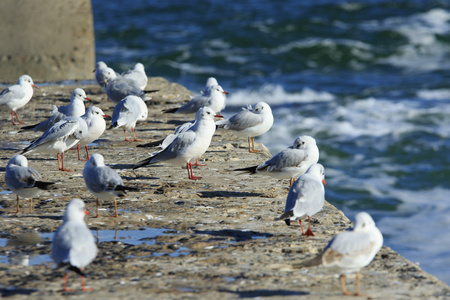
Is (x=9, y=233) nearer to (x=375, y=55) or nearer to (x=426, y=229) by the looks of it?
(x=426, y=229)

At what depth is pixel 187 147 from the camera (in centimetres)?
570

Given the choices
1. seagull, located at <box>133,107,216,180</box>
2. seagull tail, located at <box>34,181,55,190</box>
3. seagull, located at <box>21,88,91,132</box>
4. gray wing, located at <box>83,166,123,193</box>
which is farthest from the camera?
seagull, located at <box>21,88,91,132</box>

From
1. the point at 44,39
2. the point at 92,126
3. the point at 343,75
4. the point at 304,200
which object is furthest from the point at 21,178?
the point at 343,75

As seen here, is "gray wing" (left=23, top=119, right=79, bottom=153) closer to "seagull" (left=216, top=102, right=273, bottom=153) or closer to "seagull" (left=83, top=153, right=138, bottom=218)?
"seagull" (left=83, top=153, right=138, bottom=218)

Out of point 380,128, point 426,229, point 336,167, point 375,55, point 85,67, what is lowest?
point 426,229

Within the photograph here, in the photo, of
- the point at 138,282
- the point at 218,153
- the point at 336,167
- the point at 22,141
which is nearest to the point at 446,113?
the point at 336,167

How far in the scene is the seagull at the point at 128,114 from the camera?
23.3 ft

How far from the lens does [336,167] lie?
12445 mm

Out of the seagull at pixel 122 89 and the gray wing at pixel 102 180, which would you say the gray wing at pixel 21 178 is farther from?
the seagull at pixel 122 89

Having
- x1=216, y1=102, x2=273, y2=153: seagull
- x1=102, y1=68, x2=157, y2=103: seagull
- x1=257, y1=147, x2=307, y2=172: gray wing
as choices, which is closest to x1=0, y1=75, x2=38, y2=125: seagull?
x1=102, y1=68, x2=157, y2=103: seagull

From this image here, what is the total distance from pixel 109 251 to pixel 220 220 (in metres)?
0.96

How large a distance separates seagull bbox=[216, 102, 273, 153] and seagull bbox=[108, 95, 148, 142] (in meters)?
0.92

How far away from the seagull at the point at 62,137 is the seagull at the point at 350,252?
10.7ft

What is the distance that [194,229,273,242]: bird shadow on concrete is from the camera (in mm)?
Result: 4359
